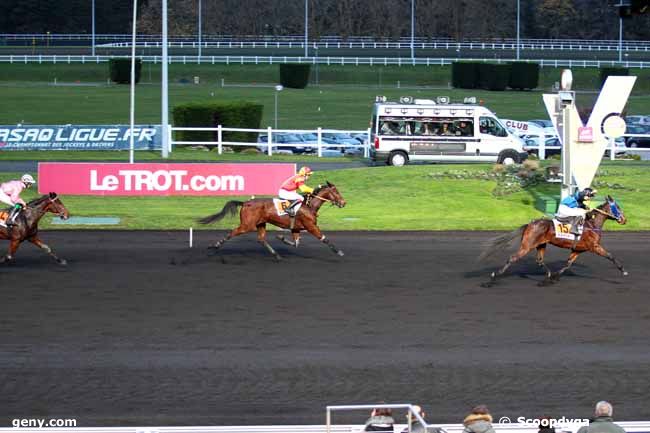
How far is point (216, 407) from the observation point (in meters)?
11.6

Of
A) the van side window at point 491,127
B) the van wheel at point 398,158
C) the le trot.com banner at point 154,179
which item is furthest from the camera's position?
the van wheel at point 398,158

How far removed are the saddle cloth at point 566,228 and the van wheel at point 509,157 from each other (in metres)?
18.9

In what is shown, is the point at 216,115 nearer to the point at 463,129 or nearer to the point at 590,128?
the point at 463,129

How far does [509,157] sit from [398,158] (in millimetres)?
3735

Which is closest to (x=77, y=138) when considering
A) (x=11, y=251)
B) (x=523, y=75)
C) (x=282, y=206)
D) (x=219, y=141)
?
(x=219, y=141)

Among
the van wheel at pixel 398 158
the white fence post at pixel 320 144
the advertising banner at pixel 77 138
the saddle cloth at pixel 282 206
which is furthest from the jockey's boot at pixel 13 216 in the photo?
the advertising banner at pixel 77 138

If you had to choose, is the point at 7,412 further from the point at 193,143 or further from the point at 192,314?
the point at 193,143

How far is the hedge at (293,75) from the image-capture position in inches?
3194

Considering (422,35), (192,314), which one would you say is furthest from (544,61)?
(192,314)

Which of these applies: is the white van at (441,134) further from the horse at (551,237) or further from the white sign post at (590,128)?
the horse at (551,237)

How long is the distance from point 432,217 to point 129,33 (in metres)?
98.9

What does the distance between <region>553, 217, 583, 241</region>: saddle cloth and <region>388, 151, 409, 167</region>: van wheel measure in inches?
767

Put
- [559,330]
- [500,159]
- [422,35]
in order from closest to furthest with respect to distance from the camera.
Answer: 1. [559,330]
2. [500,159]
3. [422,35]

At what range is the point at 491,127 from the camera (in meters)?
37.3
